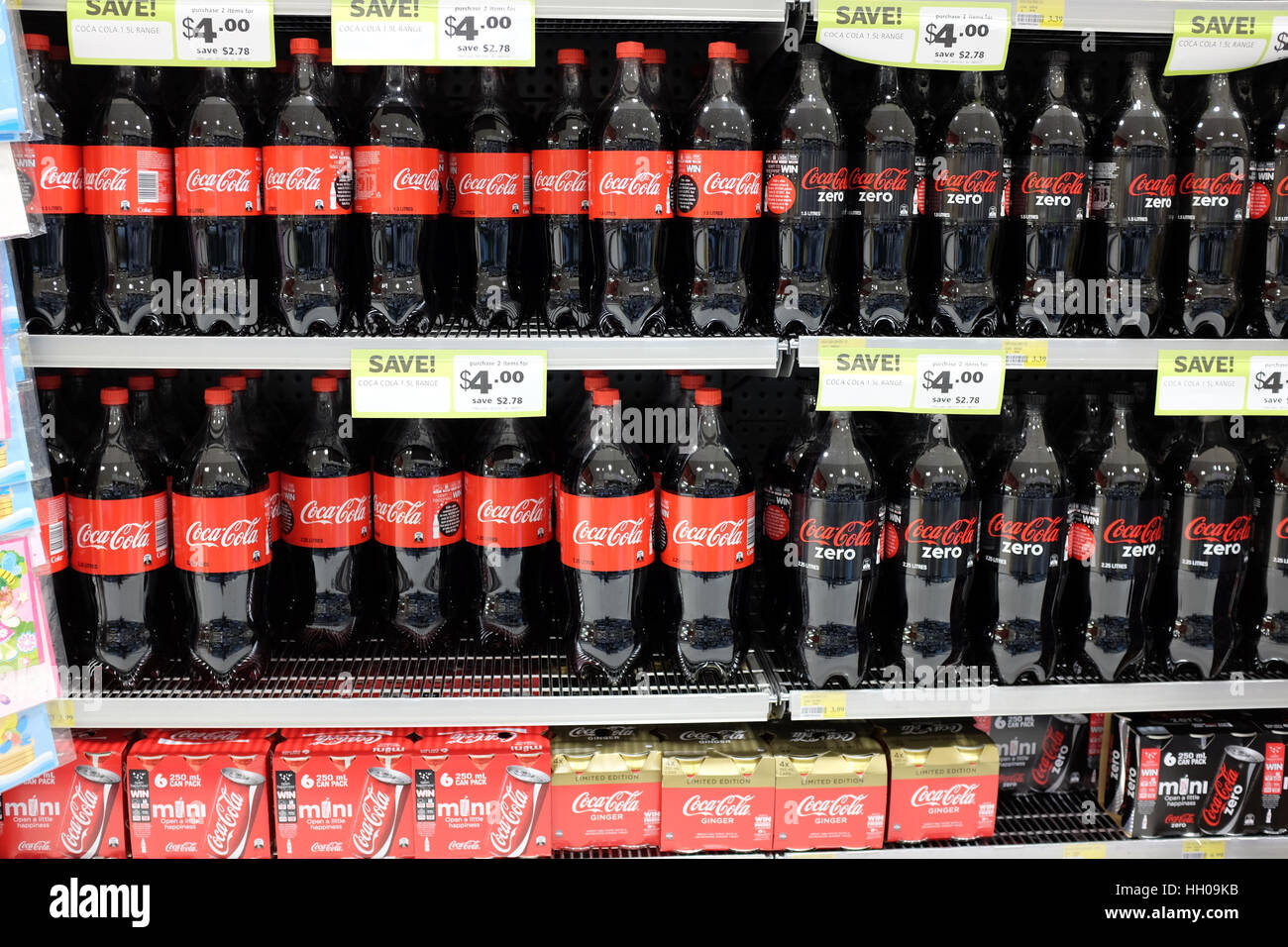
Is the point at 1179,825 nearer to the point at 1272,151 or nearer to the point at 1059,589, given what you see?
the point at 1059,589

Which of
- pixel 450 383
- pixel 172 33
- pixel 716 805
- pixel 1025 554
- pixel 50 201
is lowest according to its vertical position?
pixel 716 805

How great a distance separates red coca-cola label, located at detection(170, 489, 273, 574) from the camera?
6.64 ft

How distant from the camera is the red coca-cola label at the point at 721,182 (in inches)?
78.5

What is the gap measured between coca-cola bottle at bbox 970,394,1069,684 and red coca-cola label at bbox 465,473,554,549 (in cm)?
99

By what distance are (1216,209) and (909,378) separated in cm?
77

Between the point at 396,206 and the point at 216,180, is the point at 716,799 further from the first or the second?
the point at 216,180

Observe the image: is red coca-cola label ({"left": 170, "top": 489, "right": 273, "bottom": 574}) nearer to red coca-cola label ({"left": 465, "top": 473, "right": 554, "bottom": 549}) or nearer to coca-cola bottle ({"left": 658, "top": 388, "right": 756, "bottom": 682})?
red coca-cola label ({"left": 465, "top": 473, "right": 554, "bottom": 549})

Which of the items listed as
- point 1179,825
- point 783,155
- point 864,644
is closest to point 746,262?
point 783,155

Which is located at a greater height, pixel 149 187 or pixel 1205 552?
pixel 149 187

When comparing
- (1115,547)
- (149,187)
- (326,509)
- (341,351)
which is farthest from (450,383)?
(1115,547)

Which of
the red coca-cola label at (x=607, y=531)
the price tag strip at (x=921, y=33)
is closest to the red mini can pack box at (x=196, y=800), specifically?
the red coca-cola label at (x=607, y=531)

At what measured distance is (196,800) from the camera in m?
→ 2.12

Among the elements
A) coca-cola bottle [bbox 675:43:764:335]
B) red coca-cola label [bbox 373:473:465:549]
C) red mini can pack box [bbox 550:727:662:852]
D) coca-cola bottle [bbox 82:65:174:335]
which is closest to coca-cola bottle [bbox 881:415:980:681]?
coca-cola bottle [bbox 675:43:764:335]

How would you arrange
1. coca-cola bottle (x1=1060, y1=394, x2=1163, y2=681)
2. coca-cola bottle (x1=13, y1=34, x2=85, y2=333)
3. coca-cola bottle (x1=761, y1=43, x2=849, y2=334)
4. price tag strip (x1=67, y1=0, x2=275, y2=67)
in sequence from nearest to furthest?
price tag strip (x1=67, y1=0, x2=275, y2=67) → coca-cola bottle (x1=13, y1=34, x2=85, y2=333) → coca-cola bottle (x1=761, y1=43, x2=849, y2=334) → coca-cola bottle (x1=1060, y1=394, x2=1163, y2=681)
